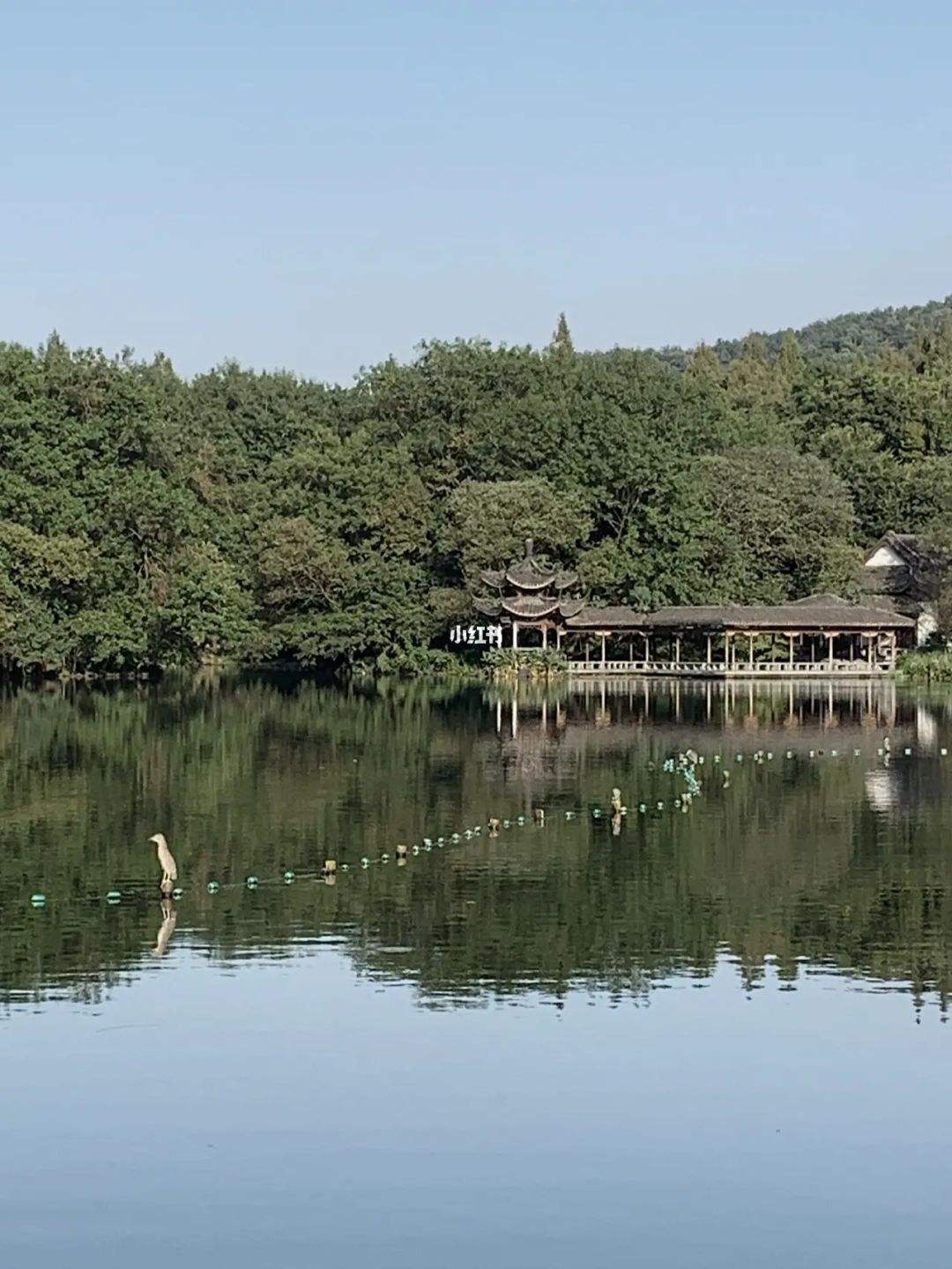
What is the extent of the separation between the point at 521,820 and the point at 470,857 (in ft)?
11.3

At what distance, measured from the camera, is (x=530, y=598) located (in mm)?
64250

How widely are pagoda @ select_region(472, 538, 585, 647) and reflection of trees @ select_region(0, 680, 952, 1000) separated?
2046cm

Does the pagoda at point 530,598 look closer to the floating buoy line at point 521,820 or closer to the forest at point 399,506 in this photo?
the forest at point 399,506

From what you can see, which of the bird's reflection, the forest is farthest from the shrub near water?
the bird's reflection

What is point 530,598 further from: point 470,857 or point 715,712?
point 470,857

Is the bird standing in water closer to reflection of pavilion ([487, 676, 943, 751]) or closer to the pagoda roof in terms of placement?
reflection of pavilion ([487, 676, 943, 751])

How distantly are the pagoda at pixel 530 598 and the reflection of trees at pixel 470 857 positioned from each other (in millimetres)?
20456

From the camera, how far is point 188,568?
63.2 meters

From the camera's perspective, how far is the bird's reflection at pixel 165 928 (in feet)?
63.3

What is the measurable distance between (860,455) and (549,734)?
38059mm

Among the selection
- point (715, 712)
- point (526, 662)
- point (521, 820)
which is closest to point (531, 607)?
point (526, 662)

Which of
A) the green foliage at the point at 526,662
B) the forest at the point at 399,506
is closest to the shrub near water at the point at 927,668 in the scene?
the forest at the point at 399,506

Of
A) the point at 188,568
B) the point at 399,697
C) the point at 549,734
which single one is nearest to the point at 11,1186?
the point at 549,734

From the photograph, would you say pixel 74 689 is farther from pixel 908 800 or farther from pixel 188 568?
pixel 908 800
